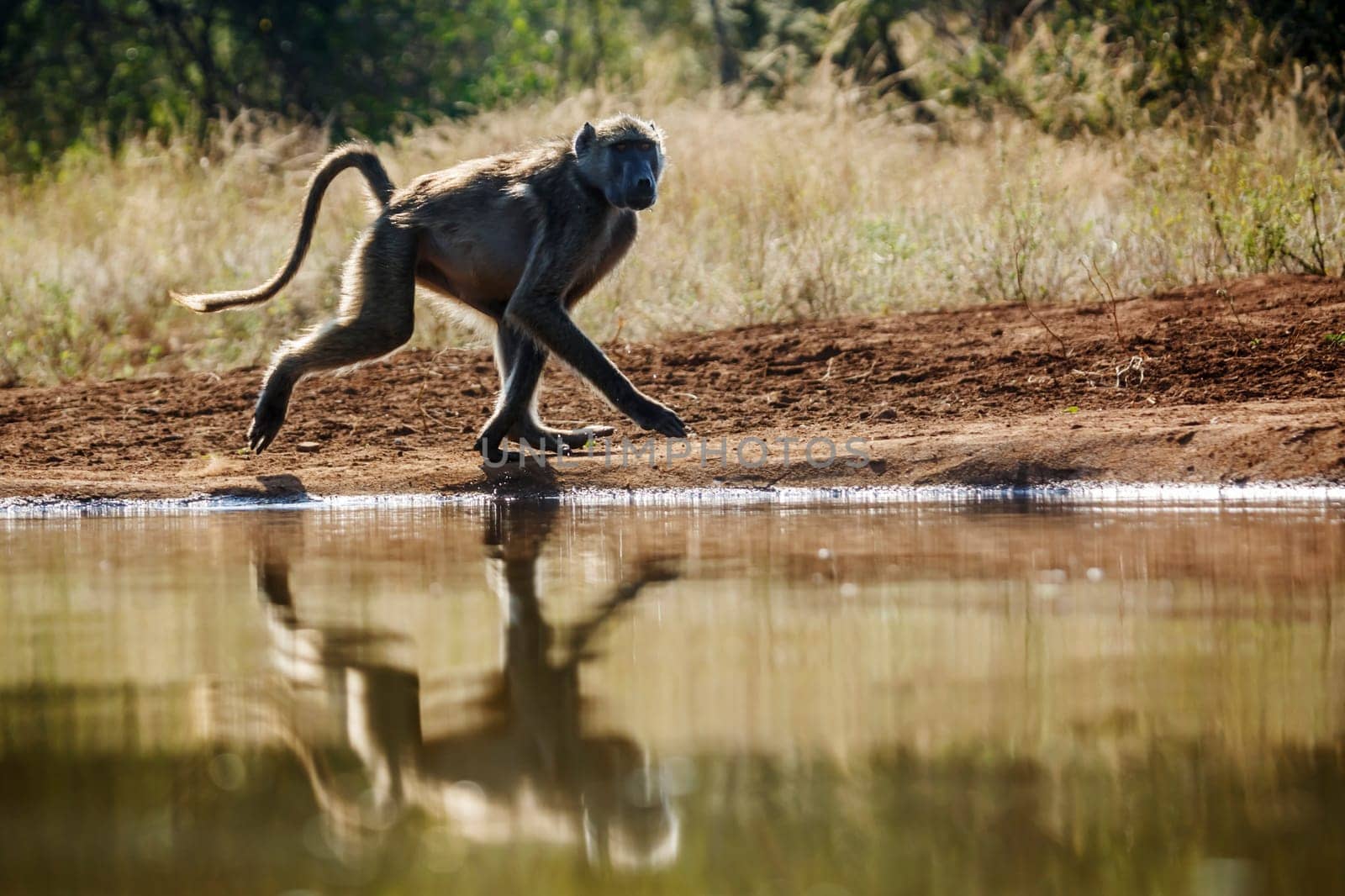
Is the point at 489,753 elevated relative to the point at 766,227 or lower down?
lower down

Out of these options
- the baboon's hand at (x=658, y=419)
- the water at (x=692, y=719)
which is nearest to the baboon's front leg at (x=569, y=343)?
the baboon's hand at (x=658, y=419)

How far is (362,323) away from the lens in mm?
7285

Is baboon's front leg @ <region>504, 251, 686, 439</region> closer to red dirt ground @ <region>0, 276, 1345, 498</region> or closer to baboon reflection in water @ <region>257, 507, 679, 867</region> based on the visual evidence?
red dirt ground @ <region>0, 276, 1345, 498</region>

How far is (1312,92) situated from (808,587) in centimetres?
890

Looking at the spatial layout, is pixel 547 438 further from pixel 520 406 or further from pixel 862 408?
pixel 862 408

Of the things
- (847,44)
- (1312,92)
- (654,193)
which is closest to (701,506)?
(654,193)

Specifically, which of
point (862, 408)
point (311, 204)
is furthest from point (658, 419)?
point (311, 204)

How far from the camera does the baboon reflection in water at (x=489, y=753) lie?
244 cm

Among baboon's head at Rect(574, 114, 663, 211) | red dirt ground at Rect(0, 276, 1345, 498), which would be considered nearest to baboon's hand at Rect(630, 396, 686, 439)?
red dirt ground at Rect(0, 276, 1345, 498)

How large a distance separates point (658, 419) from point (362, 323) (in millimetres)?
1433

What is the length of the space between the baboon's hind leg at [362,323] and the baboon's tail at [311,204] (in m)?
0.46

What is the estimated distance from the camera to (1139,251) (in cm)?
979

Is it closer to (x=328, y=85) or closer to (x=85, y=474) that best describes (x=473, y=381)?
(x=85, y=474)

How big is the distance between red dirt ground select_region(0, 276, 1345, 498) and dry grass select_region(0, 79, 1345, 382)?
2.01 feet
